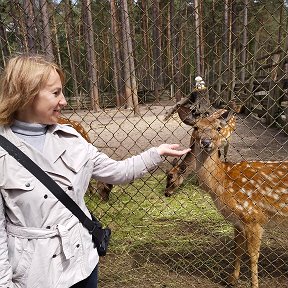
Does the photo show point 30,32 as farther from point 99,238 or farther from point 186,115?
point 99,238

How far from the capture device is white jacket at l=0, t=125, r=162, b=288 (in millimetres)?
1726

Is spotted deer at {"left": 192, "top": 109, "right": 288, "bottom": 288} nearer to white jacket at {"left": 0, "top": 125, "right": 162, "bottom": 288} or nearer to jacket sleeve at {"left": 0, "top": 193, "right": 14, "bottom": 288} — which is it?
white jacket at {"left": 0, "top": 125, "right": 162, "bottom": 288}

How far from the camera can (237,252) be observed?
3855 mm

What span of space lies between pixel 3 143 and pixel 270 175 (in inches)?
109

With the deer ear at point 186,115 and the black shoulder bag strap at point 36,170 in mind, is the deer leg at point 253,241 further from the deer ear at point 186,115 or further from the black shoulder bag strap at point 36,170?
the black shoulder bag strap at point 36,170

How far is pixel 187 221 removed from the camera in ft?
16.5

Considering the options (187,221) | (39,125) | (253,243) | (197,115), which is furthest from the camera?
(187,221)

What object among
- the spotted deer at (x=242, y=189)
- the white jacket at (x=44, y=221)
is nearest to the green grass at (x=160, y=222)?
the spotted deer at (x=242, y=189)

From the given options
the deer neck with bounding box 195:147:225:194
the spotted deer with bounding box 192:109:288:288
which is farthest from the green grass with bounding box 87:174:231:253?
the spotted deer with bounding box 192:109:288:288

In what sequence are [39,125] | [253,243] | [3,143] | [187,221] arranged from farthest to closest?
1. [187,221]
2. [253,243]
3. [39,125]
4. [3,143]

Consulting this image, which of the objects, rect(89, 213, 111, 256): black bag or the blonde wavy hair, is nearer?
the blonde wavy hair

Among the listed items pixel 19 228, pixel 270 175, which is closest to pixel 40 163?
pixel 19 228

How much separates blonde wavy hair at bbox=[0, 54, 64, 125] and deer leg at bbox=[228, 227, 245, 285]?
2.62 m

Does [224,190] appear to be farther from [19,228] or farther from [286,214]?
[19,228]
